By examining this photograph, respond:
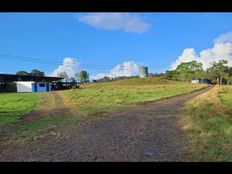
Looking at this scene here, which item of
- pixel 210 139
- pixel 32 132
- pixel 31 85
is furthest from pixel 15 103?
pixel 210 139

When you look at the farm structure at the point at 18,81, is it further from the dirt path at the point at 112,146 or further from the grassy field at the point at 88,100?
the dirt path at the point at 112,146

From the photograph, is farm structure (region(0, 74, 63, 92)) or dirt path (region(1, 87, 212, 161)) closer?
dirt path (region(1, 87, 212, 161))

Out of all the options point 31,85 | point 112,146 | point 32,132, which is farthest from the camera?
point 31,85

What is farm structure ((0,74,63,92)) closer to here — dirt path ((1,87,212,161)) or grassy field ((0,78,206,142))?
grassy field ((0,78,206,142))

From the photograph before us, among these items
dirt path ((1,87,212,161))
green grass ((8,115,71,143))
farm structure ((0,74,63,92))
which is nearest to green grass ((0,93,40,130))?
farm structure ((0,74,63,92))

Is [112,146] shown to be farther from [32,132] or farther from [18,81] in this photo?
[18,81]

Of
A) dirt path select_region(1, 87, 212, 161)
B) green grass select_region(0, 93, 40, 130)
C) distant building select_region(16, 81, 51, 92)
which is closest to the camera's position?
dirt path select_region(1, 87, 212, 161)

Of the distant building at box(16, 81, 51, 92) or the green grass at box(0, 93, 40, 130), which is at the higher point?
the distant building at box(16, 81, 51, 92)

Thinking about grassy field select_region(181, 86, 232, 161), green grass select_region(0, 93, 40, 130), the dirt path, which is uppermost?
green grass select_region(0, 93, 40, 130)

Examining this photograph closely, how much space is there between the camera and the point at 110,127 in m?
7.12

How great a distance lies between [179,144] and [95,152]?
4.48 feet

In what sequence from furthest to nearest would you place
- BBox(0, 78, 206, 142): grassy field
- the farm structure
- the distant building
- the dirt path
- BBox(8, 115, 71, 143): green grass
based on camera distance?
the distant building
BBox(0, 78, 206, 142): grassy field
the farm structure
BBox(8, 115, 71, 143): green grass
the dirt path
